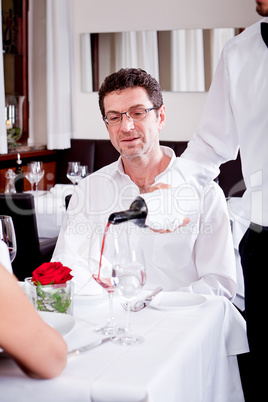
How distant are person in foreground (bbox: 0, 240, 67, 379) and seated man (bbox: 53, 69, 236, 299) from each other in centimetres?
62

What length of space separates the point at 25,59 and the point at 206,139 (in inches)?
174

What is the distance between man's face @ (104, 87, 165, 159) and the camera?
7.30ft

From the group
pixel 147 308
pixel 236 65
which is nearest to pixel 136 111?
pixel 236 65

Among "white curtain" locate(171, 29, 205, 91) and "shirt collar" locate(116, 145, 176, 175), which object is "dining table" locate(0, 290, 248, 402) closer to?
"shirt collar" locate(116, 145, 176, 175)

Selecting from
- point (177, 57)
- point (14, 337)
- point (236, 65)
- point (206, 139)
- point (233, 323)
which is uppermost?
point (177, 57)

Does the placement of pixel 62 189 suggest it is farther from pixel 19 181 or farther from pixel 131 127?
pixel 131 127

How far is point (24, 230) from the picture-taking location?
3006mm

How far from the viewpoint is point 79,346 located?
1238mm

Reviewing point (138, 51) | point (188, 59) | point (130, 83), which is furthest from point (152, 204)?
point (138, 51)

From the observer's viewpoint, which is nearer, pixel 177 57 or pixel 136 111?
pixel 136 111

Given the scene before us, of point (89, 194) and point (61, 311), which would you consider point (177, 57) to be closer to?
point (89, 194)

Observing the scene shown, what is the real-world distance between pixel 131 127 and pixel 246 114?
725 millimetres

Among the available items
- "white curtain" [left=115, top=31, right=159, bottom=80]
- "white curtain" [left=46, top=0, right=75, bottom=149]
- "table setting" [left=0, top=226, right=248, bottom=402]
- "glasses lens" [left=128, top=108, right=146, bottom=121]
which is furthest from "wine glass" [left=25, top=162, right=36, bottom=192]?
"table setting" [left=0, top=226, right=248, bottom=402]

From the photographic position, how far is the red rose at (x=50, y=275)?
1391 millimetres
